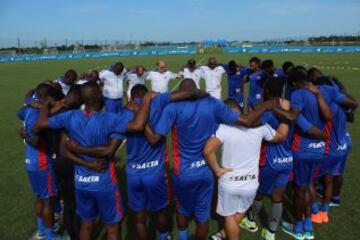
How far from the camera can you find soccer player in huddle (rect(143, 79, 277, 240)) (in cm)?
444

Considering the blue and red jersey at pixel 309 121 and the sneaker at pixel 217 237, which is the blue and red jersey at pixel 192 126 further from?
the sneaker at pixel 217 237

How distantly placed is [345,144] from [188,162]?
10.3 feet

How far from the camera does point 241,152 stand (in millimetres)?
4453

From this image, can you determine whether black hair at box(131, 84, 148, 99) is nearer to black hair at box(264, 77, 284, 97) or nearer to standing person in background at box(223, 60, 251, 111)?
black hair at box(264, 77, 284, 97)

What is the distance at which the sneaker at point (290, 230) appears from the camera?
18.9ft

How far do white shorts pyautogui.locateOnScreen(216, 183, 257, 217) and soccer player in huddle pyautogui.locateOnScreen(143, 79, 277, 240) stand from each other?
233 millimetres

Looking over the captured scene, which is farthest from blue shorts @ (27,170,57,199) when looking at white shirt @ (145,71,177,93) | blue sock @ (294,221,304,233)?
white shirt @ (145,71,177,93)

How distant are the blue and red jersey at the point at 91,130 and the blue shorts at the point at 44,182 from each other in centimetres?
123

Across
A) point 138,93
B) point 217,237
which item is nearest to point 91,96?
point 138,93

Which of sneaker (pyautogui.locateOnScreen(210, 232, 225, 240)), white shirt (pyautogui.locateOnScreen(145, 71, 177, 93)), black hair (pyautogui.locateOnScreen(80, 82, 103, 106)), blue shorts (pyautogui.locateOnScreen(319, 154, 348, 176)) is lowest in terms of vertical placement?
sneaker (pyautogui.locateOnScreen(210, 232, 225, 240))

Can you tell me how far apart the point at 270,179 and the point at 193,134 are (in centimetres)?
162

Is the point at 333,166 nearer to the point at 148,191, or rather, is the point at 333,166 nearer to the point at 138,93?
the point at 148,191

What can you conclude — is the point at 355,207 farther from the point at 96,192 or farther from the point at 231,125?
the point at 96,192

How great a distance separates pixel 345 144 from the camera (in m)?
6.15
